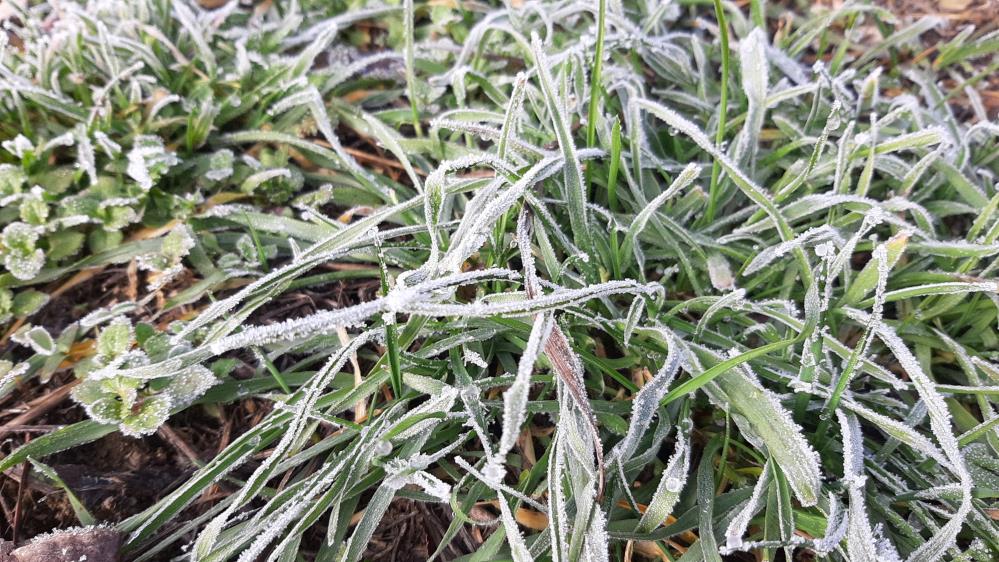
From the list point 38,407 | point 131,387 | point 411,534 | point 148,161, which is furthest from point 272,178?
point 411,534

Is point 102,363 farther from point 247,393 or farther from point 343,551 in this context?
point 343,551

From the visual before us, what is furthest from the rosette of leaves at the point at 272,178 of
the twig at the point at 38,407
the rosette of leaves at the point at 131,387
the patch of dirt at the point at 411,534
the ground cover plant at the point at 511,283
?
the patch of dirt at the point at 411,534

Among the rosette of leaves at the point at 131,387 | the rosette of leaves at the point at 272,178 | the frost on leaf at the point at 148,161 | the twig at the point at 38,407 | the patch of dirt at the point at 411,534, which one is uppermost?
the frost on leaf at the point at 148,161

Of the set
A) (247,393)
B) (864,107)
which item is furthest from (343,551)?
(864,107)

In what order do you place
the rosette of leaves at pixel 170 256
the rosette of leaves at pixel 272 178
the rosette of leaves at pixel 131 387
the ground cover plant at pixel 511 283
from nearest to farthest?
1. the ground cover plant at pixel 511 283
2. the rosette of leaves at pixel 131 387
3. the rosette of leaves at pixel 170 256
4. the rosette of leaves at pixel 272 178

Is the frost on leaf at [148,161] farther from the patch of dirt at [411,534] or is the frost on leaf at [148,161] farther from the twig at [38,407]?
the patch of dirt at [411,534]

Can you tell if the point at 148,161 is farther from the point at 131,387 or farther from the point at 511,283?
the point at 511,283

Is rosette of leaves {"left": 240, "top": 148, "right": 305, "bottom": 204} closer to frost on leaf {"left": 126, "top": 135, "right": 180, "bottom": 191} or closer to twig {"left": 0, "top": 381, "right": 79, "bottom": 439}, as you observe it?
frost on leaf {"left": 126, "top": 135, "right": 180, "bottom": 191}
